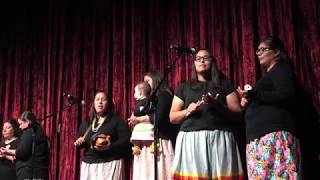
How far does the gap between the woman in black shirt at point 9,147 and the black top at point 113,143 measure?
110cm

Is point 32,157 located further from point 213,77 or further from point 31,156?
point 213,77

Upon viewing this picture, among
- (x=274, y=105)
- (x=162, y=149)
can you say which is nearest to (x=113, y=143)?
(x=162, y=149)

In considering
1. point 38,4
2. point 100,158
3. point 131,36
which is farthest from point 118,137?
point 38,4

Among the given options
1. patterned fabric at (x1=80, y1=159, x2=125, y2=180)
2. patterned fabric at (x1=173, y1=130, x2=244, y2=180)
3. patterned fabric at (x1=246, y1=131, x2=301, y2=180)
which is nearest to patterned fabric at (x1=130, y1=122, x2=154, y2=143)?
patterned fabric at (x1=80, y1=159, x2=125, y2=180)

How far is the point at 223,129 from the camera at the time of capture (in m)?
3.65

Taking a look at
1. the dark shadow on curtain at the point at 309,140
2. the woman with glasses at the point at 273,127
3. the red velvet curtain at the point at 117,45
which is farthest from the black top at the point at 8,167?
the dark shadow on curtain at the point at 309,140

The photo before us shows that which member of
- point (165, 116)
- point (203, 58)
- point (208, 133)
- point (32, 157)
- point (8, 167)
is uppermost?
point (203, 58)

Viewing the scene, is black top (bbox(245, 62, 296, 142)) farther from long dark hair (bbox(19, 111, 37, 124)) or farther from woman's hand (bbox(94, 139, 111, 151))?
long dark hair (bbox(19, 111, 37, 124))

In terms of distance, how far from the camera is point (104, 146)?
452cm

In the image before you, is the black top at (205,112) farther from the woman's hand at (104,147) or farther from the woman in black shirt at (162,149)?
the woman's hand at (104,147)

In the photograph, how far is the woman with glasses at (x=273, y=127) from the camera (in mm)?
3262

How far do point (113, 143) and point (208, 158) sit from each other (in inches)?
52.5

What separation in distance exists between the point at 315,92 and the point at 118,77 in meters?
2.45

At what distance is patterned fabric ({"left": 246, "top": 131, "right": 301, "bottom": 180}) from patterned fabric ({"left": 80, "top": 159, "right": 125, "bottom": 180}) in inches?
66.4
